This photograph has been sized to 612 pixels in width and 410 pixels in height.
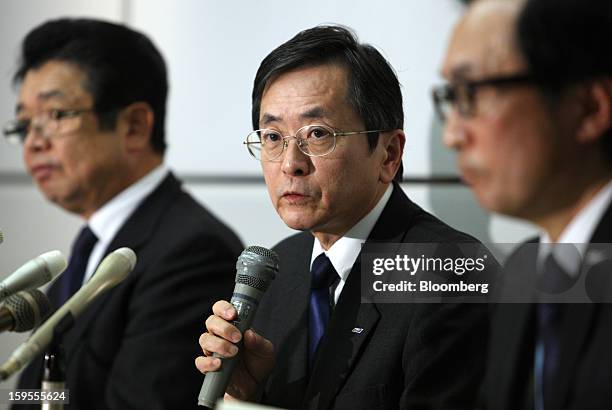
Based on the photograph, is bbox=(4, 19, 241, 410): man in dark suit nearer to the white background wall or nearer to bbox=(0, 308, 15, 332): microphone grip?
the white background wall

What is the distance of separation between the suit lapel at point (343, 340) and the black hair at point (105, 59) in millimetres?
970

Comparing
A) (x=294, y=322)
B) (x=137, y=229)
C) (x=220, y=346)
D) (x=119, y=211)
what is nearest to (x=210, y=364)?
(x=220, y=346)

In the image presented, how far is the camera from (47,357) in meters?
1.31

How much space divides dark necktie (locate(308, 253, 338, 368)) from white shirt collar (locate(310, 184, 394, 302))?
0.02 metres

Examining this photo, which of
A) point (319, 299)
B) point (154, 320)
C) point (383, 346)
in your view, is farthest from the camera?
point (154, 320)

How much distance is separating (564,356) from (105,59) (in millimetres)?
1566

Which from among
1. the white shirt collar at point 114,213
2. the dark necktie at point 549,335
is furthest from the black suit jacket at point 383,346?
the white shirt collar at point 114,213

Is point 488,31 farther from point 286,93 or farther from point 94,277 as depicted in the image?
point 94,277

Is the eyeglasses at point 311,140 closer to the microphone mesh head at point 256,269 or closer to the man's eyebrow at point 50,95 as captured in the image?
the microphone mesh head at point 256,269

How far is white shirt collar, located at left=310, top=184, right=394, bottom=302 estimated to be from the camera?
1574mm

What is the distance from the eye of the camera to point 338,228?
62.9 inches

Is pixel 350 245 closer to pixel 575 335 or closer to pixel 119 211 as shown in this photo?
pixel 575 335

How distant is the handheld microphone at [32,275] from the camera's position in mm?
1403

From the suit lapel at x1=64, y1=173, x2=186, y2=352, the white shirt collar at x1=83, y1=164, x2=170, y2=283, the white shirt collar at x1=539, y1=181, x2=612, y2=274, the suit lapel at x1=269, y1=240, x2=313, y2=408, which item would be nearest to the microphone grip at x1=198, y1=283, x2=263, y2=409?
the suit lapel at x1=269, y1=240, x2=313, y2=408
